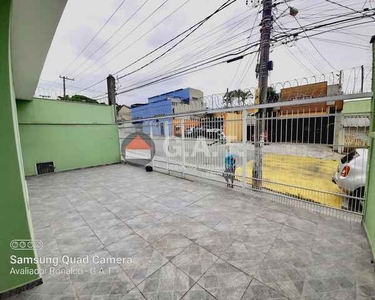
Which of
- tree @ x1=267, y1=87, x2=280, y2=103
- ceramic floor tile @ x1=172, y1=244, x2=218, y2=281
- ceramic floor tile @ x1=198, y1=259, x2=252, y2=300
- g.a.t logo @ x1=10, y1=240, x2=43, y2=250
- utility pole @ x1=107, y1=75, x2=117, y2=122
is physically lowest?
ceramic floor tile @ x1=172, y1=244, x2=218, y2=281

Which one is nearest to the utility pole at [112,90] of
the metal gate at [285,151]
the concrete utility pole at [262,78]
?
the metal gate at [285,151]

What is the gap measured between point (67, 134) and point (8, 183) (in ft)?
20.6

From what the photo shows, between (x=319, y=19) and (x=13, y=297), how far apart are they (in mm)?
6651

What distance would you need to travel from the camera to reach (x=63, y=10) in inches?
70.1

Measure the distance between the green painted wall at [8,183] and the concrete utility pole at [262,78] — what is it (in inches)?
143

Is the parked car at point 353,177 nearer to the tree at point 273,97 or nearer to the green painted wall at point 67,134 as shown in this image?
the tree at point 273,97

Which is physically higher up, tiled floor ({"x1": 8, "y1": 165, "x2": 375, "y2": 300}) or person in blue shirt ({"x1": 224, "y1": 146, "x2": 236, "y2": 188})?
person in blue shirt ({"x1": 224, "y1": 146, "x2": 236, "y2": 188})

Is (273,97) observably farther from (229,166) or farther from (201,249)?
(201,249)

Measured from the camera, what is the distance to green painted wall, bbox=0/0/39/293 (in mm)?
1402

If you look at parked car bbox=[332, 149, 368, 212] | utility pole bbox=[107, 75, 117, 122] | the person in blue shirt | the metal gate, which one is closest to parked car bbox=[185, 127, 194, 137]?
the metal gate

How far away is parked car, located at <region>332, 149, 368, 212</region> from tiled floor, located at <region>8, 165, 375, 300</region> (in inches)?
23.6

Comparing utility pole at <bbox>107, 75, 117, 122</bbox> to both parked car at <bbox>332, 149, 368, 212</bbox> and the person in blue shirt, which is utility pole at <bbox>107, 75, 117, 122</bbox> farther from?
parked car at <bbox>332, 149, 368, 212</bbox>

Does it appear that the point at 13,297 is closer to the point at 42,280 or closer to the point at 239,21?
the point at 42,280

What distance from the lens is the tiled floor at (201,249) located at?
1.57 m
